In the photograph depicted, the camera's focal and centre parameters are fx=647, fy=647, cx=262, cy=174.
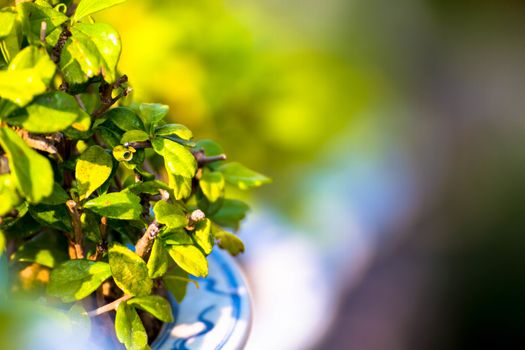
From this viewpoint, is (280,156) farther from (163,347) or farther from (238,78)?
(163,347)

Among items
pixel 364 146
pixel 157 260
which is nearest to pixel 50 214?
pixel 157 260

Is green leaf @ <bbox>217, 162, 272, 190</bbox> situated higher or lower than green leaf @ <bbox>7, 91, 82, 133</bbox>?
lower

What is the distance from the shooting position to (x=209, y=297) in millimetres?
987

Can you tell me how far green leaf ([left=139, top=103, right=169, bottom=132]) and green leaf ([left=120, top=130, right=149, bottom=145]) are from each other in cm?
3

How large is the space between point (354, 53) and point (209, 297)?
1.20 meters

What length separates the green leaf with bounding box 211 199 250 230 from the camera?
91cm

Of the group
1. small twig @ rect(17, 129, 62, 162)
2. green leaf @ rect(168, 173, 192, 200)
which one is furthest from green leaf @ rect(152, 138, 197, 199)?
small twig @ rect(17, 129, 62, 162)

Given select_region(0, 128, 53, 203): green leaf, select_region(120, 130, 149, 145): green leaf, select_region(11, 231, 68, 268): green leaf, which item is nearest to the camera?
select_region(0, 128, 53, 203): green leaf

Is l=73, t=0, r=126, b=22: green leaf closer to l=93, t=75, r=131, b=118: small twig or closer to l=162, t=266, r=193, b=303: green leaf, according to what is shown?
l=93, t=75, r=131, b=118: small twig

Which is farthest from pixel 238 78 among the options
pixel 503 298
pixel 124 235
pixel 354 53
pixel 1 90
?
pixel 1 90

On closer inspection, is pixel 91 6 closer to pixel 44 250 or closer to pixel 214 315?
pixel 44 250

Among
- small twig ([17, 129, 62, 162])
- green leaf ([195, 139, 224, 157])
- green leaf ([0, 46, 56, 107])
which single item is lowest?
green leaf ([195, 139, 224, 157])

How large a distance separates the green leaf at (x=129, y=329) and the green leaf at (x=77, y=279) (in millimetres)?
40

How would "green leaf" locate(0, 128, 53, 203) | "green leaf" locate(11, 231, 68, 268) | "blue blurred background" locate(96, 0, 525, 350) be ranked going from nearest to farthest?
"green leaf" locate(0, 128, 53, 203), "green leaf" locate(11, 231, 68, 268), "blue blurred background" locate(96, 0, 525, 350)
